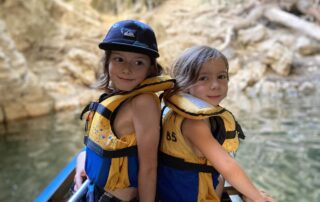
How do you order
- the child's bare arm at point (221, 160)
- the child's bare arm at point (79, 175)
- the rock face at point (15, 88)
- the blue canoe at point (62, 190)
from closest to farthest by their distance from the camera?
the child's bare arm at point (221, 160), the child's bare arm at point (79, 175), the blue canoe at point (62, 190), the rock face at point (15, 88)

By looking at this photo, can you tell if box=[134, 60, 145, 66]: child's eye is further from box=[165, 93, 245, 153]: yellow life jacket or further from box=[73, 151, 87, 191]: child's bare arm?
box=[73, 151, 87, 191]: child's bare arm

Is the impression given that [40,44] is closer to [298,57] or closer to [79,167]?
[298,57]

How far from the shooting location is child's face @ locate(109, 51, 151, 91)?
154 cm

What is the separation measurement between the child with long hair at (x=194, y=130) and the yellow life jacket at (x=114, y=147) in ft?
0.35

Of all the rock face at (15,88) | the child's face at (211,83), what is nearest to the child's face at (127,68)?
the child's face at (211,83)

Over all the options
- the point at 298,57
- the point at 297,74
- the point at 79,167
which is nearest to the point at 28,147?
the point at 79,167

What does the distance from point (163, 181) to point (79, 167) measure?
25.4 inches

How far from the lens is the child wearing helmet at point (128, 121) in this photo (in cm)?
148

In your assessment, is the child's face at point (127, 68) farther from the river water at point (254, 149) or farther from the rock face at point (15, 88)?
the rock face at point (15, 88)

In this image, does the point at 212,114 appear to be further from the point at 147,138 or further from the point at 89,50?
the point at 89,50

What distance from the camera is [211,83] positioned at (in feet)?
5.10

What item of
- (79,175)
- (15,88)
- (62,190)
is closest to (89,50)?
(15,88)

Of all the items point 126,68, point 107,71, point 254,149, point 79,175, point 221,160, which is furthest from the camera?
point 254,149

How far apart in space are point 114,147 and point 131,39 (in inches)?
→ 18.0
